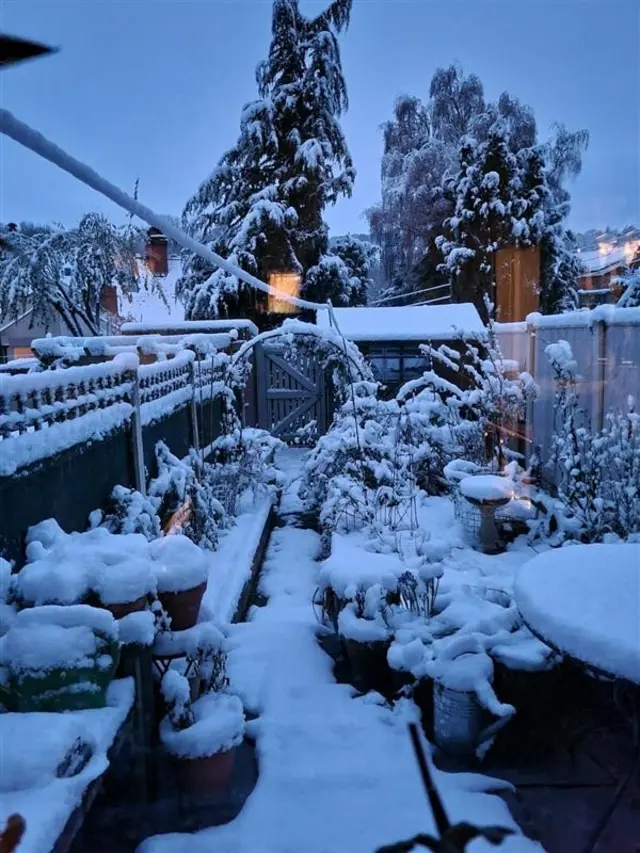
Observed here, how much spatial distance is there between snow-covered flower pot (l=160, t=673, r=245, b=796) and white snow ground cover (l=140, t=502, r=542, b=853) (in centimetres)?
→ 17

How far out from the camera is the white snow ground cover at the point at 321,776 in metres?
2.15

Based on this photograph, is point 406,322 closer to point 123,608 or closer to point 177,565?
point 177,565

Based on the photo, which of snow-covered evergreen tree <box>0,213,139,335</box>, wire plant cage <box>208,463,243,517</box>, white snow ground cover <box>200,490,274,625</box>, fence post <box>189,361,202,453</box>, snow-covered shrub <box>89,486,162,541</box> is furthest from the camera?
snow-covered evergreen tree <box>0,213,139,335</box>

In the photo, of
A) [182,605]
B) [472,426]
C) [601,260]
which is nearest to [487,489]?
[472,426]

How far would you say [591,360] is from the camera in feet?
17.3

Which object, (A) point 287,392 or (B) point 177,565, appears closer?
(B) point 177,565

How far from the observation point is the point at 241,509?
6.11 meters

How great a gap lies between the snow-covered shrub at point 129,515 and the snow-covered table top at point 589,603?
2148 mm

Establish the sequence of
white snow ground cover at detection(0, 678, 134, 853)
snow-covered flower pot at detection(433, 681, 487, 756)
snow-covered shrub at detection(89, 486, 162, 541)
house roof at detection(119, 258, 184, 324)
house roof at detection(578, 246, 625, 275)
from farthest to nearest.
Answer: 1. house roof at detection(578, 246, 625, 275)
2. house roof at detection(119, 258, 184, 324)
3. snow-covered shrub at detection(89, 486, 162, 541)
4. snow-covered flower pot at detection(433, 681, 487, 756)
5. white snow ground cover at detection(0, 678, 134, 853)

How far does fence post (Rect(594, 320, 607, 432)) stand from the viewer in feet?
16.6

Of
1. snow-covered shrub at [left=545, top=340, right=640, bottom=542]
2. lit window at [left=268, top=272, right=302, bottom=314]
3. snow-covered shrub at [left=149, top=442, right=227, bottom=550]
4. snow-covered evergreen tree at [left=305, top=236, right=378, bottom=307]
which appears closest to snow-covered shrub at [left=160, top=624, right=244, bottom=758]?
snow-covered shrub at [left=149, top=442, right=227, bottom=550]

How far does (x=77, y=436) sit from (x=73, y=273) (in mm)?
14420

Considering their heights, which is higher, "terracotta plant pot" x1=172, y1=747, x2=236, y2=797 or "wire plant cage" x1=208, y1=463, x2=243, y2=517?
"wire plant cage" x1=208, y1=463, x2=243, y2=517

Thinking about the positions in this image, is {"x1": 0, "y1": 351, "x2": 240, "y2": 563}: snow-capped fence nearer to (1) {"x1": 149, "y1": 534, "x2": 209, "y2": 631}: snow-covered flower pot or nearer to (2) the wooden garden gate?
(1) {"x1": 149, "y1": 534, "x2": 209, "y2": 631}: snow-covered flower pot
